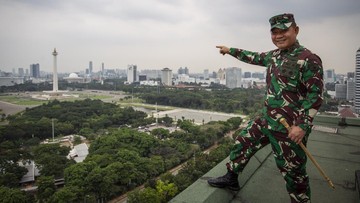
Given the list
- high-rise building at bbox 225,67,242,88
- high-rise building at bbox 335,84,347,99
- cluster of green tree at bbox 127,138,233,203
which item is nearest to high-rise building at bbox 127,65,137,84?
high-rise building at bbox 225,67,242,88

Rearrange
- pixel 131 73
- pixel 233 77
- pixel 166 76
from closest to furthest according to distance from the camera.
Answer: pixel 233 77 → pixel 166 76 → pixel 131 73

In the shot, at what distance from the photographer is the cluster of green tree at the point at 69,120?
16.2 m

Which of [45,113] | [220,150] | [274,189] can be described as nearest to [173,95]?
[45,113]

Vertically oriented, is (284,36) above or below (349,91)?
above

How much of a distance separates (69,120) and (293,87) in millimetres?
20580

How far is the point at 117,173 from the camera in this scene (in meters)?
9.24

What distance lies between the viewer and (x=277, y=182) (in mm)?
1990

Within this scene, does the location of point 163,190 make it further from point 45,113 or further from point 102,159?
point 45,113

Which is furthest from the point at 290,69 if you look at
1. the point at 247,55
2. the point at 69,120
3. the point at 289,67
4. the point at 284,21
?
the point at 69,120

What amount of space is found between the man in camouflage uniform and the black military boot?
1.10 ft

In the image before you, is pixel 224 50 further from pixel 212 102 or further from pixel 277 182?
pixel 212 102

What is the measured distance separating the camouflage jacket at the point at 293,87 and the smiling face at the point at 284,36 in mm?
30

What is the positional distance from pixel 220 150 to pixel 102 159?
14.7 ft

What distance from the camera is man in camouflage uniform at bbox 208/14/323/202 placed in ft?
4.22
